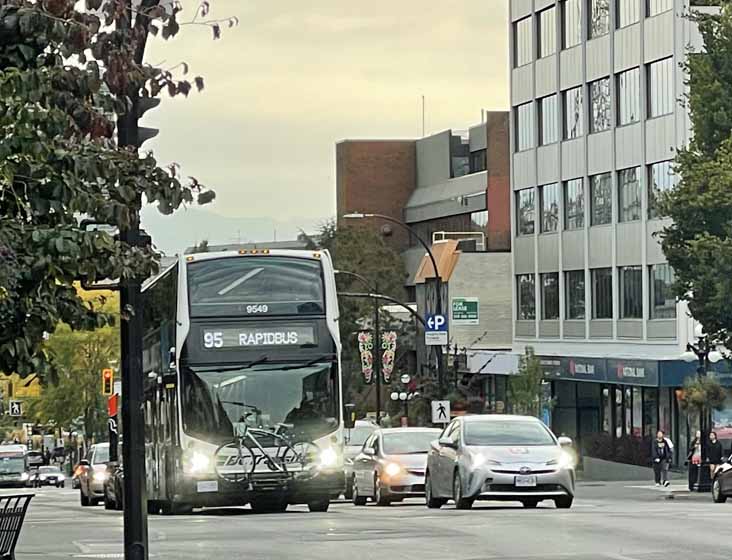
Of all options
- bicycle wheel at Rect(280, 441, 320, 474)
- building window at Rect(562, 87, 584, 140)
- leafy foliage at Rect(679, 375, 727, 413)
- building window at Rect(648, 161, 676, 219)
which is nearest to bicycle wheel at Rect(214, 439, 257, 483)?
bicycle wheel at Rect(280, 441, 320, 474)

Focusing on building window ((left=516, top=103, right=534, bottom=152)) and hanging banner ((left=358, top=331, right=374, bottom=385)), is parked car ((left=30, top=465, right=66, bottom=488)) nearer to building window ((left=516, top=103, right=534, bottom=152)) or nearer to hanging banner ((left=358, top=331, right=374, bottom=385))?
hanging banner ((left=358, top=331, right=374, bottom=385))

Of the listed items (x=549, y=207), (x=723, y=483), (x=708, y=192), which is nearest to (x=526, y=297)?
(x=549, y=207)

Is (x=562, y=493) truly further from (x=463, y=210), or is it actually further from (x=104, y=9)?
(x=463, y=210)

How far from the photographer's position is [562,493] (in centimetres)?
2645

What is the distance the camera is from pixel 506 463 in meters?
26.1

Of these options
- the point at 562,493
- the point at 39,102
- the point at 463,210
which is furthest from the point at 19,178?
the point at 463,210

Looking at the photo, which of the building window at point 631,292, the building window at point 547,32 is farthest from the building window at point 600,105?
the building window at point 631,292

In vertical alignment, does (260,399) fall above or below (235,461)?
above

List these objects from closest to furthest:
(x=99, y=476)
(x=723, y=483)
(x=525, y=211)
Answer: (x=723, y=483) → (x=99, y=476) → (x=525, y=211)

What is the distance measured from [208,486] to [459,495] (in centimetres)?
414

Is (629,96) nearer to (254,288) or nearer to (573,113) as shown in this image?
(573,113)

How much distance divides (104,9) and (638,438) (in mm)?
52987

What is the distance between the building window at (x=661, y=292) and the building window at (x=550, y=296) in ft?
29.2

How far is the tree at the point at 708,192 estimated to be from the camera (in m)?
38.7
